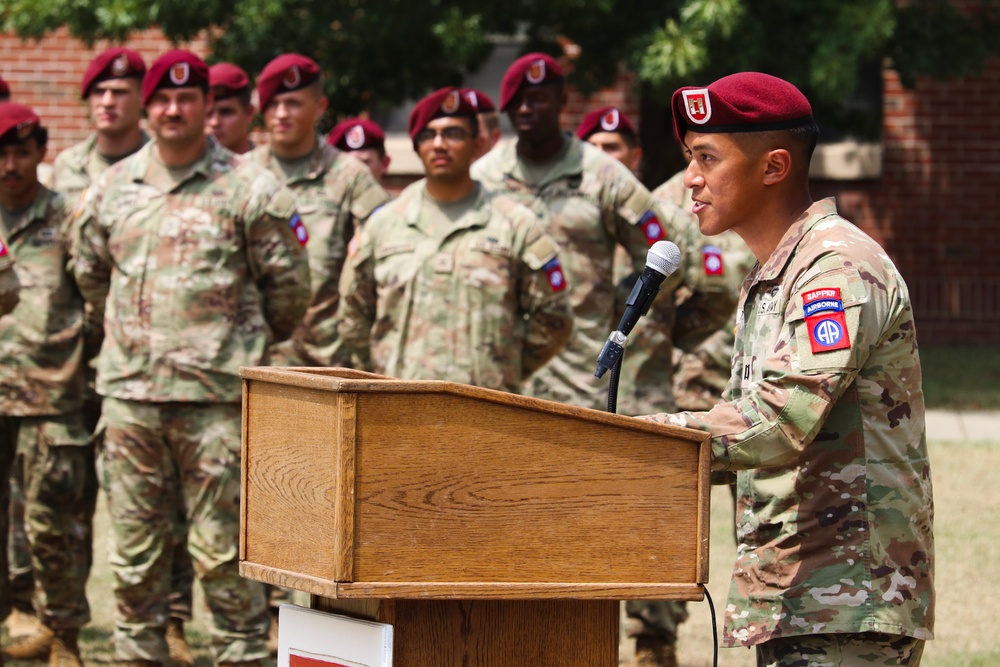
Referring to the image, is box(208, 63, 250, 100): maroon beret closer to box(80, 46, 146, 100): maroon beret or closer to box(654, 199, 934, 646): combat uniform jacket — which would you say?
box(80, 46, 146, 100): maroon beret

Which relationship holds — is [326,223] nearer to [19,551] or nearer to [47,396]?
[47,396]

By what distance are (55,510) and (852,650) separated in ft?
Answer: 14.1

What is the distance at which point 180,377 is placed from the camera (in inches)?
229

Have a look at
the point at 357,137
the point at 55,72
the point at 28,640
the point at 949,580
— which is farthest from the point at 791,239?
the point at 55,72

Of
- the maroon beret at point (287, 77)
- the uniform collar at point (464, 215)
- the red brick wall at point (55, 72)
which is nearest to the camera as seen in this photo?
the uniform collar at point (464, 215)

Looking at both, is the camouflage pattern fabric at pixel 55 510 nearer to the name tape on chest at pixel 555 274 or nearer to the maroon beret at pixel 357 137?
the name tape on chest at pixel 555 274

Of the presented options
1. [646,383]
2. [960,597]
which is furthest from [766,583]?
[960,597]

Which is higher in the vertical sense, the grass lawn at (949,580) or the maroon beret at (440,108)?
the maroon beret at (440,108)

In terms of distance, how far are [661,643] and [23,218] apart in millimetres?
3275

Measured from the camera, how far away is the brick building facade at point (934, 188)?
1422 centimetres

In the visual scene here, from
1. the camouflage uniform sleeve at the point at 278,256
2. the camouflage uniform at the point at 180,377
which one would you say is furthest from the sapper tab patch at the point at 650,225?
the camouflage uniform at the point at 180,377

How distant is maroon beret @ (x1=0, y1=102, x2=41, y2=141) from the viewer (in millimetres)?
6656

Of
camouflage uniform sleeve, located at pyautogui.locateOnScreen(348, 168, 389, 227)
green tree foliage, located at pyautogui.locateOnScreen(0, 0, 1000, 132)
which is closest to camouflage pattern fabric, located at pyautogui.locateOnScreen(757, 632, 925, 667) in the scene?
camouflage uniform sleeve, located at pyautogui.locateOnScreen(348, 168, 389, 227)

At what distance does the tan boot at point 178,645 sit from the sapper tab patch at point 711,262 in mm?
2885
